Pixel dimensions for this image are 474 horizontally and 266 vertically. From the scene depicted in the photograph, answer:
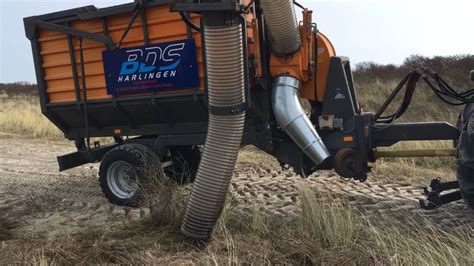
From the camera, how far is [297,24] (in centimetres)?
621

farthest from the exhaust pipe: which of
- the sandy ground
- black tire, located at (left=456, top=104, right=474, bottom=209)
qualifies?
black tire, located at (left=456, top=104, right=474, bottom=209)

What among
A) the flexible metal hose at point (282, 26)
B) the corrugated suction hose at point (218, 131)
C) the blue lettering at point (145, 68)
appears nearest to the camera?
the corrugated suction hose at point (218, 131)

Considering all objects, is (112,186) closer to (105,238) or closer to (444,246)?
(105,238)

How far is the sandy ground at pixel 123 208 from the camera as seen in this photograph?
20.1ft

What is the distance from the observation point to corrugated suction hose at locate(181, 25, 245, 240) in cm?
457

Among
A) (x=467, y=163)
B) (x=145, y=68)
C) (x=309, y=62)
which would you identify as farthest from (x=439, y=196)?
(x=145, y=68)

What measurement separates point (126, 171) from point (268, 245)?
3615 millimetres

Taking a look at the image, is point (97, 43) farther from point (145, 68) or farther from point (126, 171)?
point (126, 171)

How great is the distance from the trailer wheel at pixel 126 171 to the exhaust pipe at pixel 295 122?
5.69 ft

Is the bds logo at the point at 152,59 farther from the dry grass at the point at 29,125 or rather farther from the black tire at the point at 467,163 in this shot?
the dry grass at the point at 29,125

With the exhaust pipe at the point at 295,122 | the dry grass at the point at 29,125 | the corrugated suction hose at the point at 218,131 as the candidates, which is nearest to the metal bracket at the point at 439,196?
the exhaust pipe at the point at 295,122

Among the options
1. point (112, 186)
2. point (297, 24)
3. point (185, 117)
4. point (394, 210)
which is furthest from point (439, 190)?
point (112, 186)

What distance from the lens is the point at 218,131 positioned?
4730 mm

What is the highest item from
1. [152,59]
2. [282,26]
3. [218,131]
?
[282,26]
